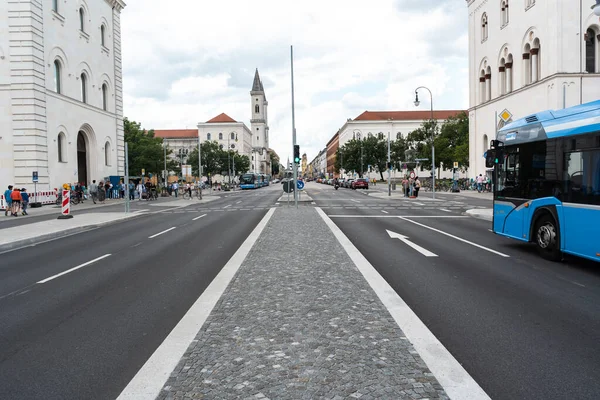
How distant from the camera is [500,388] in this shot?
3.89 meters

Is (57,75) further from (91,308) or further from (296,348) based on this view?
(296,348)

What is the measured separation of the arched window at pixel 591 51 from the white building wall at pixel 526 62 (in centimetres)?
33

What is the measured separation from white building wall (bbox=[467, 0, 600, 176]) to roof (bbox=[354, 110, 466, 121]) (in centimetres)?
8448

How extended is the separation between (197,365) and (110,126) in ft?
156

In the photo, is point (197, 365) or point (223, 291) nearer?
point (197, 365)

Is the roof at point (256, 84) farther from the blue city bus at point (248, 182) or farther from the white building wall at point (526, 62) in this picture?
the white building wall at point (526, 62)

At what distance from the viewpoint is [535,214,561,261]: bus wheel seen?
9922mm

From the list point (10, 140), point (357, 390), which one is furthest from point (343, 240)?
point (10, 140)

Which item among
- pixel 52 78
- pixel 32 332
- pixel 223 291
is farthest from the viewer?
pixel 52 78

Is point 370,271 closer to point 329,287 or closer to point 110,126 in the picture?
point 329,287

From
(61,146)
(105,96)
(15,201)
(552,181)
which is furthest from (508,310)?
(105,96)

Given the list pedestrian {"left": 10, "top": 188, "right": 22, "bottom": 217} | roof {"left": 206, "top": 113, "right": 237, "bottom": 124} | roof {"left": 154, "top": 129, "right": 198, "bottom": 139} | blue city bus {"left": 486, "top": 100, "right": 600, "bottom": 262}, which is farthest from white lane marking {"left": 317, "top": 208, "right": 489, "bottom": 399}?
roof {"left": 154, "top": 129, "right": 198, "bottom": 139}

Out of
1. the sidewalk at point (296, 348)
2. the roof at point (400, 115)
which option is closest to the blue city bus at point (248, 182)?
the roof at point (400, 115)

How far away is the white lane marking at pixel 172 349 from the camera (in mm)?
3885
